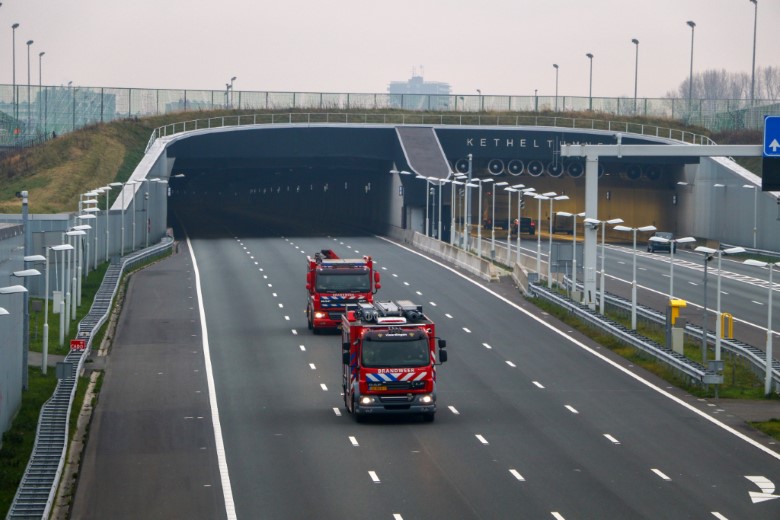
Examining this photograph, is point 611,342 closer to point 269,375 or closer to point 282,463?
point 269,375

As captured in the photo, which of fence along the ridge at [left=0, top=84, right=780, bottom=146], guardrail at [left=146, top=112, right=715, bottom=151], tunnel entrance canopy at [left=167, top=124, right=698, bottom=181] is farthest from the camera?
fence along the ridge at [left=0, top=84, right=780, bottom=146]

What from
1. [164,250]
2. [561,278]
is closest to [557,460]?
[561,278]

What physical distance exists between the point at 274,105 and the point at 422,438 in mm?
93472

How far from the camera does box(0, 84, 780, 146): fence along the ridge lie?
127 m

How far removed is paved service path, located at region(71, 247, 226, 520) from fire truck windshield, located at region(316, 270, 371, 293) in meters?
5.37

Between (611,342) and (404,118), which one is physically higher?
(404,118)

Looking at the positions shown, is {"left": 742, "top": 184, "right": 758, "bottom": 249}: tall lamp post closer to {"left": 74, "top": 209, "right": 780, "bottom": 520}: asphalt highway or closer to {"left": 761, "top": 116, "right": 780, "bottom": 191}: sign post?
{"left": 74, "top": 209, "right": 780, "bottom": 520}: asphalt highway

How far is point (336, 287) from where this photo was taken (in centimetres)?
5375

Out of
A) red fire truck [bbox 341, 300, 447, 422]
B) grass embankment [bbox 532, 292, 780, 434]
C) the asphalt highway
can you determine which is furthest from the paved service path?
grass embankment [bbox 532, 292, 780, 434]

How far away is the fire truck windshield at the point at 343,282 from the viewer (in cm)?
5372

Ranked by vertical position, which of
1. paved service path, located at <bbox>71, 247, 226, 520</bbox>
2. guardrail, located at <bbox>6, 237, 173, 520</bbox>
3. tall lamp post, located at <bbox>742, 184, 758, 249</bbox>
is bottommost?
paved service path, located at <bbox>71, 247, 226, 520</bbox>

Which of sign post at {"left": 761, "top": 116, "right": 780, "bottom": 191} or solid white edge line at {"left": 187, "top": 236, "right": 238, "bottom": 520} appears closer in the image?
solid white edge line at {"left": 187, "top": 236, "right": 238, "bottom": 520}

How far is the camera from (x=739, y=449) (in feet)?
Result: 113

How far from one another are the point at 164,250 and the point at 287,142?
2699cm
